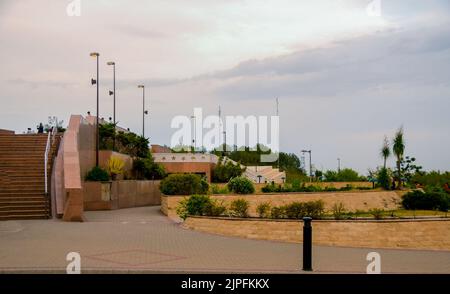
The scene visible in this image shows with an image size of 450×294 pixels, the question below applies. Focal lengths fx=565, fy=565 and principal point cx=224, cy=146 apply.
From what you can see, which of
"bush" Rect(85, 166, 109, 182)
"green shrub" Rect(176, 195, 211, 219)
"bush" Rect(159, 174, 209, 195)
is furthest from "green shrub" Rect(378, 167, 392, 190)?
"green shrub" Rect(176, 195, 211, 219)

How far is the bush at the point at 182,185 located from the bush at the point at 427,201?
30.6 feet

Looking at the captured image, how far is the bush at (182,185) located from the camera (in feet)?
85.6

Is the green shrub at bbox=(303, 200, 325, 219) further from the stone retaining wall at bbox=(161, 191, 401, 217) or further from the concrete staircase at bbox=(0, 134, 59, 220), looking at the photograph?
the concrete staircase at bbox=(0, 134, 59, 220)

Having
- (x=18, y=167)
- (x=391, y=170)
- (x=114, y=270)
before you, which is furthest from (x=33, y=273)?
(x=391, y=170)

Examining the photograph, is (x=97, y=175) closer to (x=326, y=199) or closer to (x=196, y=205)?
(x=196, y=205)

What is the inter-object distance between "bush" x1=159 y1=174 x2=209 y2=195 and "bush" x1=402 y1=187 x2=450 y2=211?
9.33 metres

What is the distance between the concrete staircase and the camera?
2105 cm

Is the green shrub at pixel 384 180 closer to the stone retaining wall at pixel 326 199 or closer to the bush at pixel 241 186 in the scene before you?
the stone retaining wall at pixel 326 199

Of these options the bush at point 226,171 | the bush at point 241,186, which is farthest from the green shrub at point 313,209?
the bush at point 226,171

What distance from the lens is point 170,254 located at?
12.6 meters

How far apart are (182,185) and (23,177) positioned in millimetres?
6977

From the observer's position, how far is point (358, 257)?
1257cm

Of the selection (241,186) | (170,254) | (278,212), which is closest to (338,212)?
(278,212)
